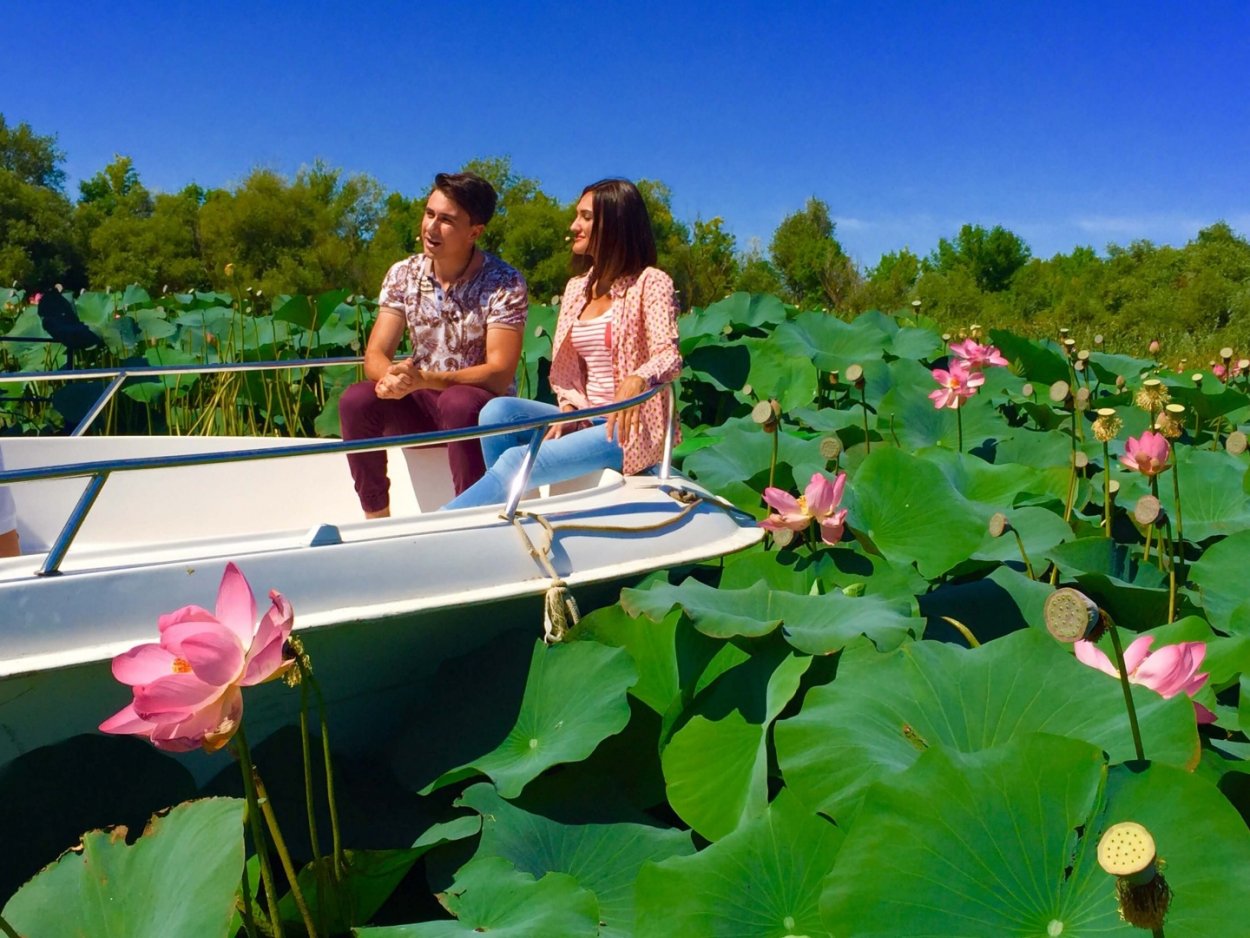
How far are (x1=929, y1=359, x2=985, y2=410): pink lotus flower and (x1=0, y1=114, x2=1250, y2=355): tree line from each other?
1478 centimetres

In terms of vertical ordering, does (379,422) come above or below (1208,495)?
above

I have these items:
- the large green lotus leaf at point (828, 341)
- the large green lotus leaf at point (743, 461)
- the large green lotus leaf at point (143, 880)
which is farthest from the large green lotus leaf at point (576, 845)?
the large green lotus leaf at point (828, 341)

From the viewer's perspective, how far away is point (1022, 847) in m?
0.84

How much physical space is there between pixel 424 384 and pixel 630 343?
49 centimetres

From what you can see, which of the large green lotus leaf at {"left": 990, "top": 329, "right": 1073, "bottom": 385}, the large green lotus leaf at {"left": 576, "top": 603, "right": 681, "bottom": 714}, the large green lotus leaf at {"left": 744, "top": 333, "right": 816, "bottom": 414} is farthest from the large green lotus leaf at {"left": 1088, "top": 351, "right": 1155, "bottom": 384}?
the large green lotus leaf at {"left": 576, "top": 603, "right": 681, "bottom": 714}

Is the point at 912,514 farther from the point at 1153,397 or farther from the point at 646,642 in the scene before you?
the point at 646,642

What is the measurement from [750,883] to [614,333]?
1.59 meters

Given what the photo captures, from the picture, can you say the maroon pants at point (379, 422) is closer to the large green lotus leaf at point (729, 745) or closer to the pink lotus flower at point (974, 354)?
the large green lotus leaf at point (729, 745)

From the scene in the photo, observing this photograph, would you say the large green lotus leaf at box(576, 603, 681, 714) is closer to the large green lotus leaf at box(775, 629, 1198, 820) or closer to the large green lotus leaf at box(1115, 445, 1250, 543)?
the large green lotus leaf at box(775, 629, 1198, 820)

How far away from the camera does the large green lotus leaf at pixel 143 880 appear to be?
35.5 inches

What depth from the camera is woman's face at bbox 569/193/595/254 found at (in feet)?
7.93

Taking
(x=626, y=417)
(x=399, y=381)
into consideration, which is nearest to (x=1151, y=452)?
(x=626, y=417)

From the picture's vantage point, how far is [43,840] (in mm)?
1264

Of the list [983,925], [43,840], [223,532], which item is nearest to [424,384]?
[223,532]
